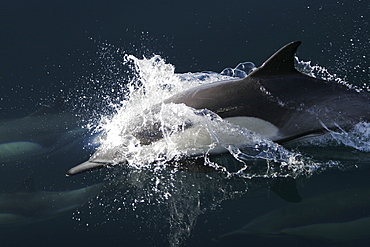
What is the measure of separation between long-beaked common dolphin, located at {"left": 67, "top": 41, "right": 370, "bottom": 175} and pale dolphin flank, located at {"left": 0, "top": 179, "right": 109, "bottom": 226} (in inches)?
61.3

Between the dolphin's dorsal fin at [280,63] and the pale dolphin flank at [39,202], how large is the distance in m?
1.97

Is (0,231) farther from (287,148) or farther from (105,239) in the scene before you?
(287,148)

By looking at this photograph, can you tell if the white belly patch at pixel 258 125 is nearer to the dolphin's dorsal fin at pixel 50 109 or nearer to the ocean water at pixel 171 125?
the ocean water at pixel 171 125

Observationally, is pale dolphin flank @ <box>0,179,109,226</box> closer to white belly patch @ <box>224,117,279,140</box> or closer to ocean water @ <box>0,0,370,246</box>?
ocean water @ <box>0,0,370,246</box>

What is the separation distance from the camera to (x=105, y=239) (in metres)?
4.04

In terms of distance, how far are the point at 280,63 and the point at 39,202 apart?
2852 mm

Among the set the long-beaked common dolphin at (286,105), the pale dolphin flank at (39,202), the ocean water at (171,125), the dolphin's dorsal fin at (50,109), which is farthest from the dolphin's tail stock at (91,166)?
the dolphin's dorsal fin at (50,109)

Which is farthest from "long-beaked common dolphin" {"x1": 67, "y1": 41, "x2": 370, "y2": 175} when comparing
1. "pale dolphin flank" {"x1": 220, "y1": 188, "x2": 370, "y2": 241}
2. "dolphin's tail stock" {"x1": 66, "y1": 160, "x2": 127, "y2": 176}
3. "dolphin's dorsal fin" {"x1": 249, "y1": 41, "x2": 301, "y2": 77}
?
"dolphin's tail stock" {"x1": 66, "y1": 160, "x2": 127, "y2": 176}

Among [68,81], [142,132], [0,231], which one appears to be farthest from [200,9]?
[0,231]

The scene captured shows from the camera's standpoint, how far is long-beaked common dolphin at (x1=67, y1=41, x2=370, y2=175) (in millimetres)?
4609

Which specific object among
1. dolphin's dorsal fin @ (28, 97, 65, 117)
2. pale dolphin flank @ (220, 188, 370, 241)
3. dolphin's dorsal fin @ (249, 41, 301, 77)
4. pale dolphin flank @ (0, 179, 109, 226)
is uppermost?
dolphin's dorsal fin @ (28, 97, 65, 117)

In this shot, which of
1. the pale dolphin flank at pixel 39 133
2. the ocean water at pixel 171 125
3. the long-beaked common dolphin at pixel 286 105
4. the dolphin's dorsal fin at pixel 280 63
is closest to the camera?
the ocean water at pixel 171 125

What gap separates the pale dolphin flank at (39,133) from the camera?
19.7 ft

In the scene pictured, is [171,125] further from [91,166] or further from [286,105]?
[286,105]
